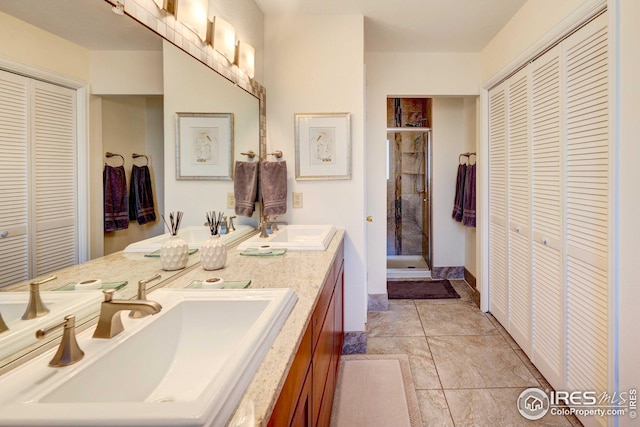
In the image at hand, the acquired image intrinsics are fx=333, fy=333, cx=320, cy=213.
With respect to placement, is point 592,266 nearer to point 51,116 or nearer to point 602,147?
point 602,147

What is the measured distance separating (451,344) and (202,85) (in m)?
2.39

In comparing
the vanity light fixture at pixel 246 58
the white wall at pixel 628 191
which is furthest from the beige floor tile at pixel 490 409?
the vanity light fixture at pixel 246 58

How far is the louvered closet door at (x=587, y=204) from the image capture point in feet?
4.80

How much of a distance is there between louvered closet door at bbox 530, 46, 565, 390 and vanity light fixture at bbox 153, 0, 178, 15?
6.38 ft

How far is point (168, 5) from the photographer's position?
4.31 feet

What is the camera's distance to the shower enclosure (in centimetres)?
421

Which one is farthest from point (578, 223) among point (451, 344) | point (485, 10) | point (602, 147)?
point (485, 10)

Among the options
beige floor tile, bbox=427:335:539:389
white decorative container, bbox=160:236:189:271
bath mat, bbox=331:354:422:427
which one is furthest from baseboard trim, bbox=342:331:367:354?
white decorative container, bbox=160:236:189:271

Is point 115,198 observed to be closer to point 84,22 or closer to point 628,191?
point 84,22

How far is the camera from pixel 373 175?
3.14 metres

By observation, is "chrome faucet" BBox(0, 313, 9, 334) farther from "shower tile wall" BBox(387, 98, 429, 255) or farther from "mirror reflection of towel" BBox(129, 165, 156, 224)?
"shower tile wall" BBox(387, 98, 429, 255)

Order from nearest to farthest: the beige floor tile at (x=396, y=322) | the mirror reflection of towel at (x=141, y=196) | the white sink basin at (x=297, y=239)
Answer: the mirror reflection of towel at (x=141, y=196)
the white sink basin at (x=297, y=239)
the beige floor tile at (x=396, y=322)

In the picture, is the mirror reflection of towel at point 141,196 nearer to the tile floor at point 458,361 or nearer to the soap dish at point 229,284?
the soap dish at point 229,284

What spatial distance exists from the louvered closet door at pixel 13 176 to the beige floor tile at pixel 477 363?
6.95 feet
